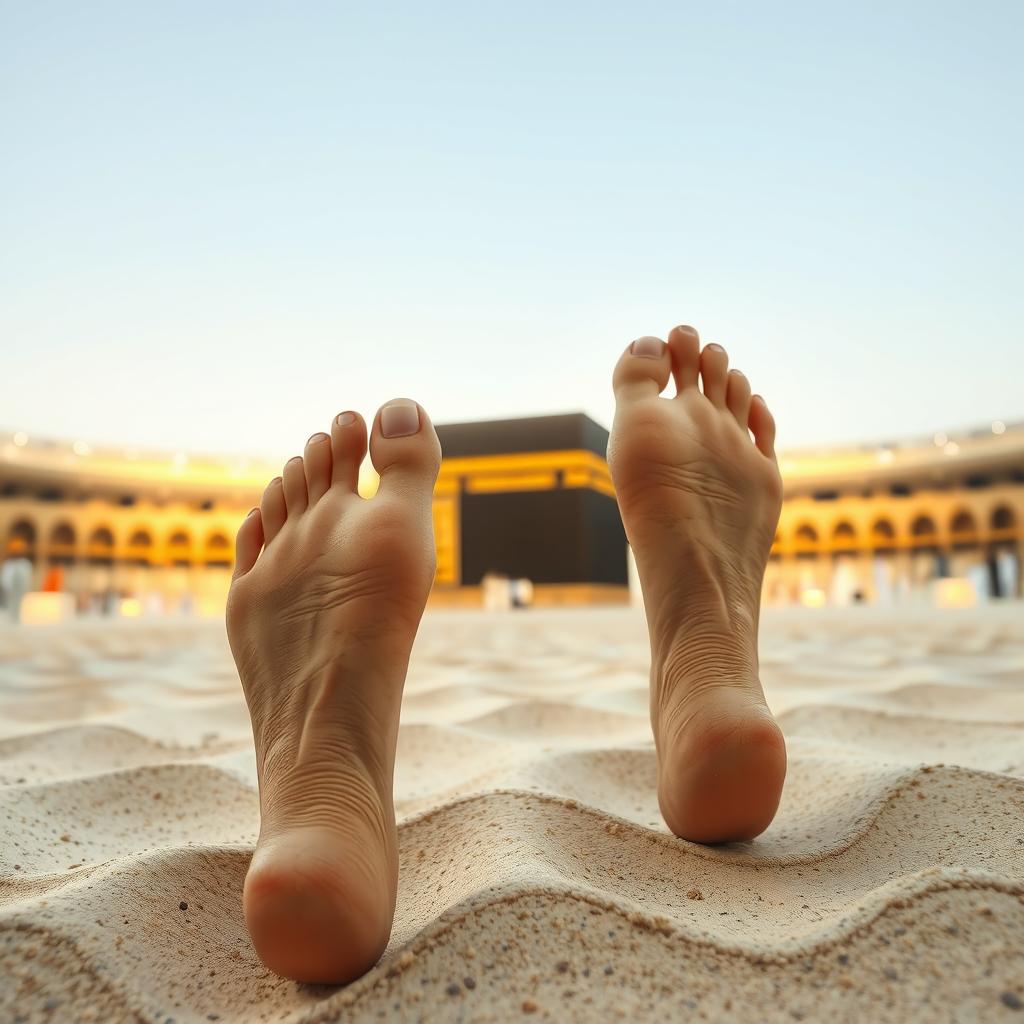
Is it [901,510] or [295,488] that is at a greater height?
[295,488]

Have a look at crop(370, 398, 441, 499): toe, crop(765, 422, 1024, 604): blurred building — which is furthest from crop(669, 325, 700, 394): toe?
crop(765, 422, 1024, 604): blurred building

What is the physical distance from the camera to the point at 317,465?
1.95 ft

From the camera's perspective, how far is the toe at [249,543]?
0.58 m

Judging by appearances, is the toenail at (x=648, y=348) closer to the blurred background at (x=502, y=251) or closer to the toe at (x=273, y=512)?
the toe at (x=273, y=512)

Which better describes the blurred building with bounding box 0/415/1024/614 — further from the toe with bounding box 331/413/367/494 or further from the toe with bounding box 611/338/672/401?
the toe with bounding box 331/413/367/494

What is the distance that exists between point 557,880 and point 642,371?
0.43 meters

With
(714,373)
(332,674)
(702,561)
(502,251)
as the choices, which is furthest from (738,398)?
(502,251)

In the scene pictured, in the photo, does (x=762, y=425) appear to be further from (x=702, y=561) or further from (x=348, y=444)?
(x=348, y=444)

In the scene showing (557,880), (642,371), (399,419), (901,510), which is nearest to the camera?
(557,880)

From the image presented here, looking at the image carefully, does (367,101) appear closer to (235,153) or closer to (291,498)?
(235,153)

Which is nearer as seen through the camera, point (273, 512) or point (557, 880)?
point (557, 880)

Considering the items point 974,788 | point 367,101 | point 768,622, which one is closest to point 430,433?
point 974,788

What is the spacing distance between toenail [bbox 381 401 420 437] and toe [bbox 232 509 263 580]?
0.13 meters

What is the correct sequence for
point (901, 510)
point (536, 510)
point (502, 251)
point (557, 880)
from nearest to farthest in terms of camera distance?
point (557, 880) < point (536, 510) < point (502, 251) < point (901, 510)
